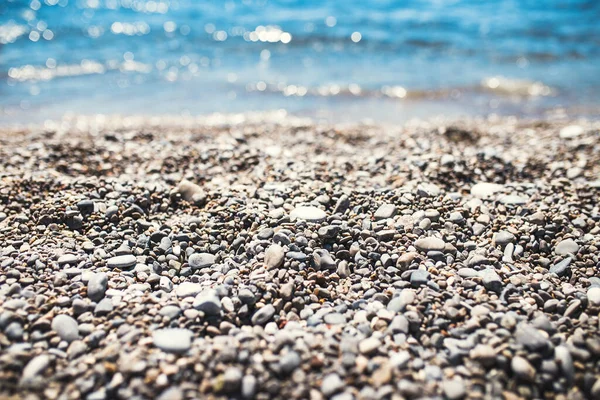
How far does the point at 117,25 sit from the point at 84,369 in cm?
1283

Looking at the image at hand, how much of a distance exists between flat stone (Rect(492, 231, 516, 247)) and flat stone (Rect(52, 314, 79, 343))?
293 cm

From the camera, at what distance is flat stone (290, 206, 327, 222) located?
11.4 ft

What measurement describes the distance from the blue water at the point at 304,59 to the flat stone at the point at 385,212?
13.9ft

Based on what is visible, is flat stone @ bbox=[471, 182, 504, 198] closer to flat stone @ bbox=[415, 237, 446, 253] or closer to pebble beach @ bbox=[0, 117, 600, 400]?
pebble beach @ bbox=[0, 117, 600, 400]

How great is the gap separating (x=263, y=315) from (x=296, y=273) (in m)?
0.46

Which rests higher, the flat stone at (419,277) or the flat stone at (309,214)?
the flat stone at (309,214)

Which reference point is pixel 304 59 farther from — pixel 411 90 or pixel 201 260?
pixel 201 260

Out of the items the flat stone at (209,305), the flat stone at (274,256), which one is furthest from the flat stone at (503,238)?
the flat stone at (209,305)

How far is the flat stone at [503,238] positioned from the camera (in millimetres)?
3326

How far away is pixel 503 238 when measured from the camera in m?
3.34

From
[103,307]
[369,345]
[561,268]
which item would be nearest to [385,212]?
[561,268]

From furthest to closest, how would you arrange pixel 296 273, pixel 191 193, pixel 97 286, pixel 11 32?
pixel 11 32 < pixel 191 193 < pixel 296 273 < pixel 97 286

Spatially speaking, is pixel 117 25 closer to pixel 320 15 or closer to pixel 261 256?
pixel 320 15

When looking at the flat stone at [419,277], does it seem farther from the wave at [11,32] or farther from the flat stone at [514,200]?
the wave at [11,32]
